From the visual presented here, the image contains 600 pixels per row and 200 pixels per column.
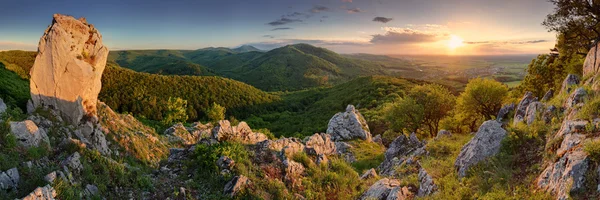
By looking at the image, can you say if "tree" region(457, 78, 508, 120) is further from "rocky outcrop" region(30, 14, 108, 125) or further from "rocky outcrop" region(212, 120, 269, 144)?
"rocky outcrop" region(30, 14, 108, 125)

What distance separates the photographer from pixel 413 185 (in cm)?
1593

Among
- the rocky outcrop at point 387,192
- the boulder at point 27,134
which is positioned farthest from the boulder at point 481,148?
the boulder at point 27,134

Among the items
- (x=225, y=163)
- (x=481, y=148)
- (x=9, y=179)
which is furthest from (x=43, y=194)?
(x=481, y=148)

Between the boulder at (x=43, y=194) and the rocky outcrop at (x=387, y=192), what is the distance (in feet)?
42.2

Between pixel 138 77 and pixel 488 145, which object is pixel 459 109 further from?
pixel 138 77

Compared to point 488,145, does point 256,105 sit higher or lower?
lower

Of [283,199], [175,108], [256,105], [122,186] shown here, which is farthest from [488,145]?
[256,105]

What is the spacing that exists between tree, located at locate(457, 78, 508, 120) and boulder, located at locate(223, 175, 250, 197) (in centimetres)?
3325

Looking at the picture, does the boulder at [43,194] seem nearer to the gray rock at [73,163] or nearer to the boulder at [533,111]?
the gray rock at [73,163]

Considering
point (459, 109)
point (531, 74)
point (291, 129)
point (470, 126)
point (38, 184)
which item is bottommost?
point (291, 129)

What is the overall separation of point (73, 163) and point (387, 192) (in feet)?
46.2

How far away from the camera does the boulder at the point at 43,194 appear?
31.1 ft

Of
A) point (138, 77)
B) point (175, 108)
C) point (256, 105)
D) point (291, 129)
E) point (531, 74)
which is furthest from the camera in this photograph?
point (256, 105)

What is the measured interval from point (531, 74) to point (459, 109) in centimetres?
877
